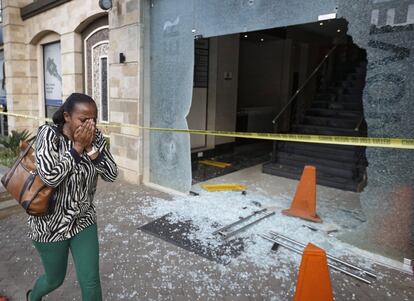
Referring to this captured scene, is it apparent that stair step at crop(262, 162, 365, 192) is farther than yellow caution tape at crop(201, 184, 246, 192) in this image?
Yes

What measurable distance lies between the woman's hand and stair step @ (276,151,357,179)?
17.6 ft

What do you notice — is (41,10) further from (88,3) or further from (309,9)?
(309,9)

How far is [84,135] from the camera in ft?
6.17

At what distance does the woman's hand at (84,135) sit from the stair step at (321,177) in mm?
5068

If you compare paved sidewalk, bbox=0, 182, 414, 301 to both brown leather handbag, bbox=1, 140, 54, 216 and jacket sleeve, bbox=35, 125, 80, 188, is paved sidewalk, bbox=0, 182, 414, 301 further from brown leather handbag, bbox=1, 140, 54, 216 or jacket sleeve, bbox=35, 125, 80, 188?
jacket sleeve, bbox=35, 125, 80, 188

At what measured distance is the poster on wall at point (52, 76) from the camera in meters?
9.63

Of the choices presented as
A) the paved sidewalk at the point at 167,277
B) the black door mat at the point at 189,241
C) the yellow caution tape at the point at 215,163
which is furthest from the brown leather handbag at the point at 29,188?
the yellow caution tape at the point at 215,163

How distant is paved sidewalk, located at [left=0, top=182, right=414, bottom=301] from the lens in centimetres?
286

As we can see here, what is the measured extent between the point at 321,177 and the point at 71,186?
5.24m

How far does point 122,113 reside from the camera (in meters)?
6.14

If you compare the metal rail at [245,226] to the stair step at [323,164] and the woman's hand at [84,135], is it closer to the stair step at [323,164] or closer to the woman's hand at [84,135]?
the stair step at [323,164]

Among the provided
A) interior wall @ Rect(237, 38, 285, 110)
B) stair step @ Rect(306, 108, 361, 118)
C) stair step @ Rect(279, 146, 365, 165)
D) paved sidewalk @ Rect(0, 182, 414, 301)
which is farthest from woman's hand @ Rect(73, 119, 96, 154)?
interior wall @ Rect(237, 38, 285, 110)

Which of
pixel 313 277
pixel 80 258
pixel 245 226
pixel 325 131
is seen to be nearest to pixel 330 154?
pixel 325 131

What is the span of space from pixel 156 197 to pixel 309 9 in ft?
11.2
